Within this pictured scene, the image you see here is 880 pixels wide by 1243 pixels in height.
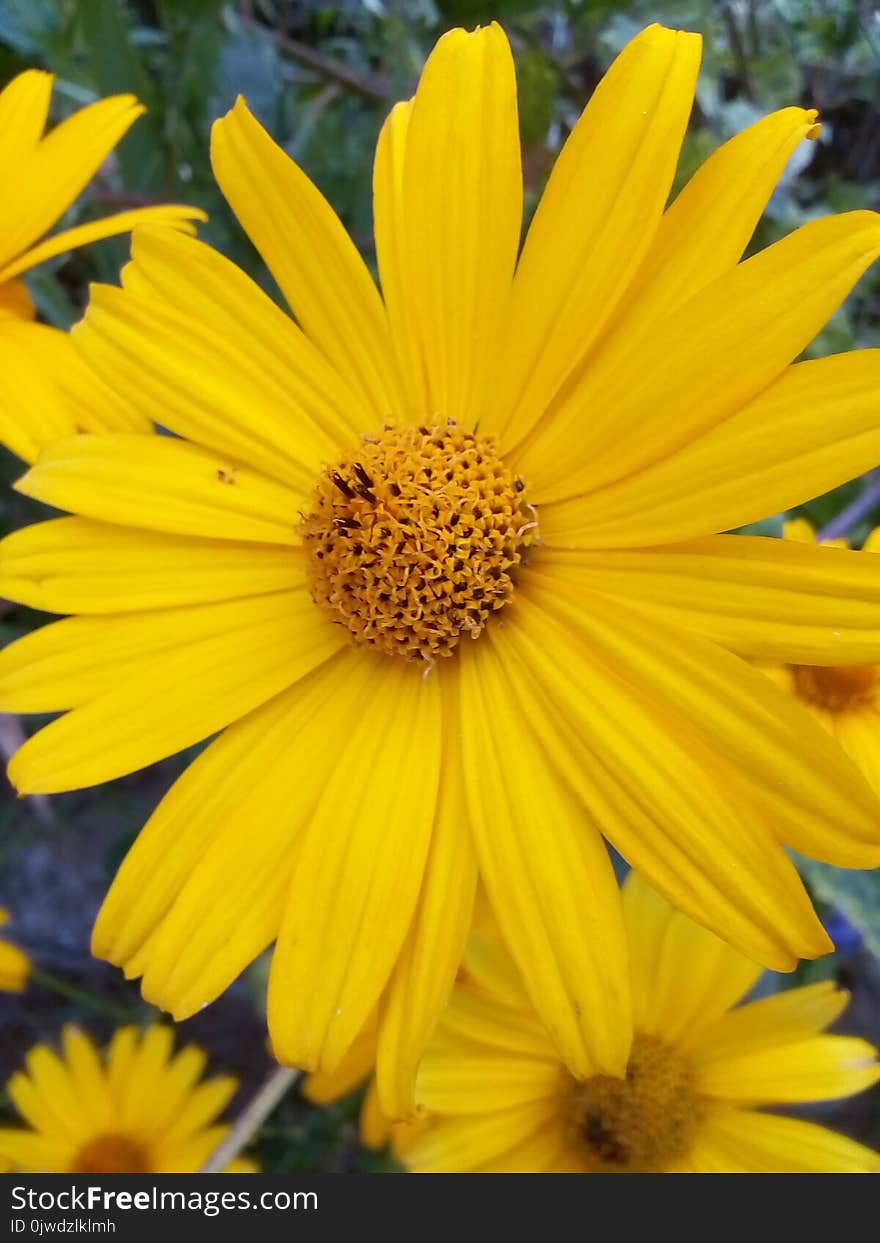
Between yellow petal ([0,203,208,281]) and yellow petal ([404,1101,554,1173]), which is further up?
yellow petal ([0,203,208,281])

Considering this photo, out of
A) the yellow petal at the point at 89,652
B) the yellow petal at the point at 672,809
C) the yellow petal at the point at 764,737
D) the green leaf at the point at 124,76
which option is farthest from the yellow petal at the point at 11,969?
the green leaf at the point at 124,76

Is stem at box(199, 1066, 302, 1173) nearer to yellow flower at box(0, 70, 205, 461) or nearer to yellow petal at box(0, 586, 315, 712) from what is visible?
yellow petal at box(0, 586, 315, 712)

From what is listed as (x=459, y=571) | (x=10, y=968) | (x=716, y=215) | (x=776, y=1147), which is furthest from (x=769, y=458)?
(x=10, y=968)

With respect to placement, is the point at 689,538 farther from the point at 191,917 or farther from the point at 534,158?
the point at 534,158

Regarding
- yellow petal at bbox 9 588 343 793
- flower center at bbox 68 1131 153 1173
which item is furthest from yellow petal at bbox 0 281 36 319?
flower center at bbox 68 1131 153 1173

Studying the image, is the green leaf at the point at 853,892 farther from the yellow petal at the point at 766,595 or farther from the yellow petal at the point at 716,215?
the yellow petal at the point at 716,215
